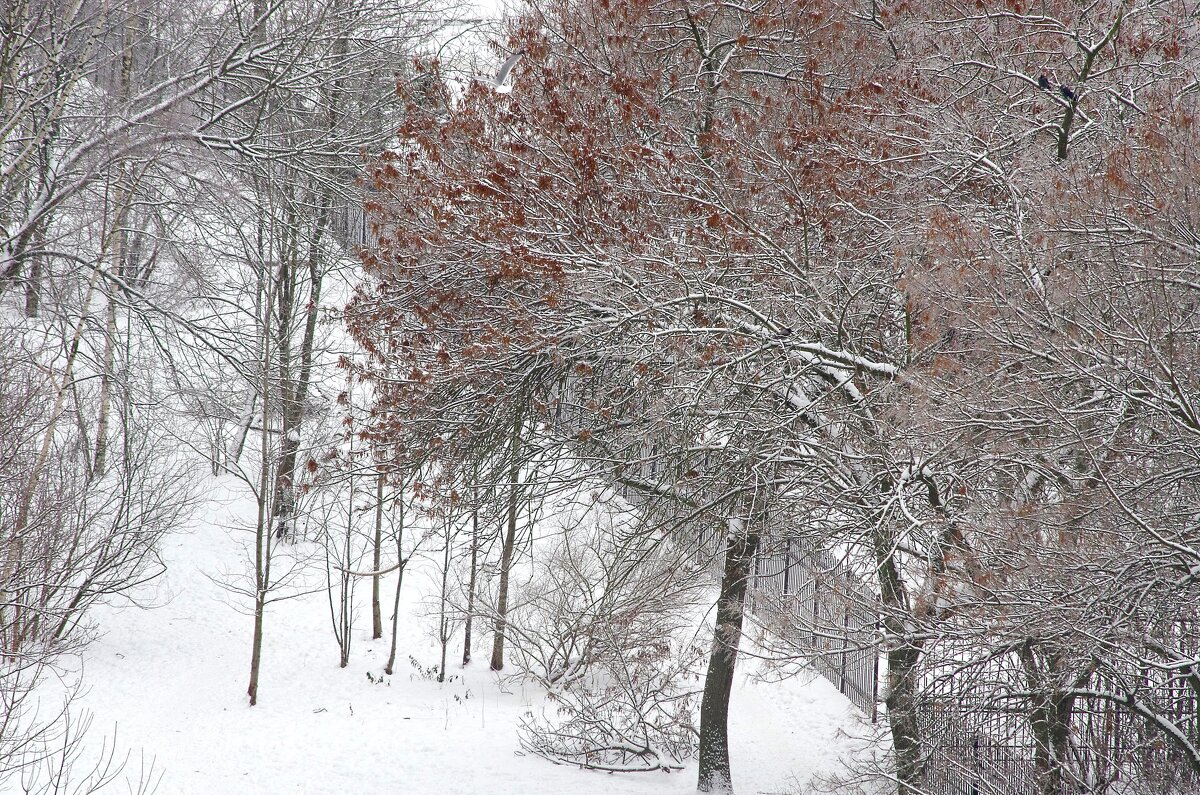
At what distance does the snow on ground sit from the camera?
12250mm

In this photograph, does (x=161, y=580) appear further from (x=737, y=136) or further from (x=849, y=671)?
(x=737, y=136)

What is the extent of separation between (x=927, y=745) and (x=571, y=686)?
9065 mm

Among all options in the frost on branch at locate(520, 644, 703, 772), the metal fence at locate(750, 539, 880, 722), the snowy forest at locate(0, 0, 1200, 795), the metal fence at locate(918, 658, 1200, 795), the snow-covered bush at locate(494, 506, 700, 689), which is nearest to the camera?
the snowy forest at locate(0, 0, 1200, 795)

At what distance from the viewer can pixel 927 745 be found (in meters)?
6.98

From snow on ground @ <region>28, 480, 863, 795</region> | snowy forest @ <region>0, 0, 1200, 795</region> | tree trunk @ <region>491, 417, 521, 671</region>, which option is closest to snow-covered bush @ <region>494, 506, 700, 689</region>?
tree trunk @ <region>491, 417, 521, 671</region>

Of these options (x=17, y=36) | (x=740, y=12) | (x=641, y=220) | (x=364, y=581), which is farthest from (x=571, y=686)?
(x=17, y=36)

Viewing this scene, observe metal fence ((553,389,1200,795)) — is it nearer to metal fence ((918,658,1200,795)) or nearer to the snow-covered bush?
metal fence ((918,658,1200,795))

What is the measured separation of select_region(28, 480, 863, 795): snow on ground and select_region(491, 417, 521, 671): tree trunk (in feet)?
1.89

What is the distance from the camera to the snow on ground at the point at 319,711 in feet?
40.2

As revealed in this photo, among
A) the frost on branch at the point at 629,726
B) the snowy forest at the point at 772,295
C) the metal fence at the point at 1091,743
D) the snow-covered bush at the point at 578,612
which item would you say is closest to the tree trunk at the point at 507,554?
the snowy forest at the point at 772,295

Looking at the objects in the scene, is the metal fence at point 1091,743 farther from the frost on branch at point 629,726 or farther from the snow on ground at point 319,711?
the frost on branch at point 629,726

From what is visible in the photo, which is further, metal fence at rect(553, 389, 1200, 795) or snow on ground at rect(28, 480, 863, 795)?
snow on ground at rect(28, 480, 863, 795)

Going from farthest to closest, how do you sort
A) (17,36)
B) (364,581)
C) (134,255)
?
(364,581) < (134,255) < (17,36)

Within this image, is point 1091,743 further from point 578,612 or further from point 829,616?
point 578,612
